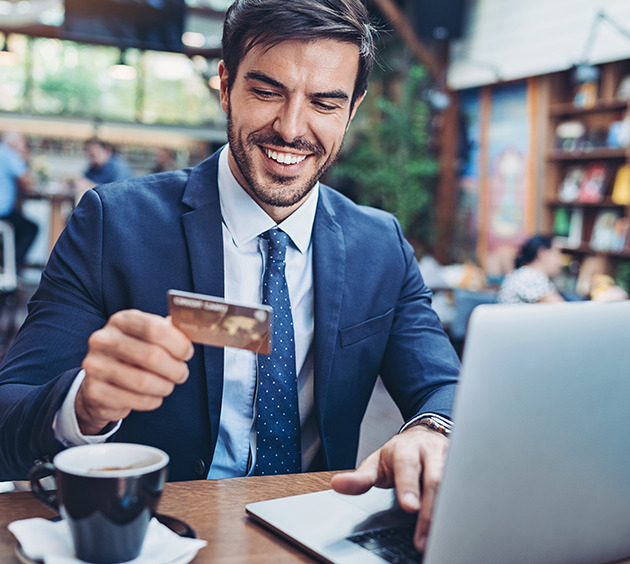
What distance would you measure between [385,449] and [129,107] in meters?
11.8

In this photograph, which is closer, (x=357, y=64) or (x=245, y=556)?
(x=245, y=556)

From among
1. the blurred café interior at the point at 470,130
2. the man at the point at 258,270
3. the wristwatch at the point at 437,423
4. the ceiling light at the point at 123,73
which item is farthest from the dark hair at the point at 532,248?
the ceiling light at the point at 123,73

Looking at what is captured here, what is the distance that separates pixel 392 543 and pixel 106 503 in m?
0.34

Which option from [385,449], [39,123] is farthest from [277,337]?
[39,123]

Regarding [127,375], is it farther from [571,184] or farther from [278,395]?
[571,184]

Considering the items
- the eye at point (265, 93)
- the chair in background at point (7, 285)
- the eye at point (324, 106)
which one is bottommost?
the chair in background at point (7, 285)

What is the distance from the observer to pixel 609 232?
6.65m

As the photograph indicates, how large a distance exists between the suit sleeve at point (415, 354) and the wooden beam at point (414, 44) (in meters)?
7.43

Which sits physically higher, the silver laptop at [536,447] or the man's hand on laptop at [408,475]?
the silver laptop at [536,447]

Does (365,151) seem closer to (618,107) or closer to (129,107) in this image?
(618,107)

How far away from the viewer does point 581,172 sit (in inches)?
277

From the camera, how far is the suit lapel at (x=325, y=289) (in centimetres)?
139

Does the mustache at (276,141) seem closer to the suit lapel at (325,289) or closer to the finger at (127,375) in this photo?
the suit lapel at (325,289)

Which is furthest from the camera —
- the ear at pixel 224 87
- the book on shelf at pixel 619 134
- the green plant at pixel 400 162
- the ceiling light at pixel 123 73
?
the ceiling light at pixel 123 73
